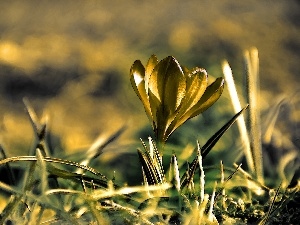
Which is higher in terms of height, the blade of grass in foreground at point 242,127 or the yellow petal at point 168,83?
the yellow petal at point 168,83

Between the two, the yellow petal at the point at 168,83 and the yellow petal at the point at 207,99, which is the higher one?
the yellow petal at the point at 168,83

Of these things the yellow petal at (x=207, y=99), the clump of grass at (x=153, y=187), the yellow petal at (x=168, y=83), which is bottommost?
the clump of grass at (x=153, y=187)

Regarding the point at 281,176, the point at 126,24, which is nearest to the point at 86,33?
the point at 126,24

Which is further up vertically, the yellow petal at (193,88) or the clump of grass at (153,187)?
the yellow petal at (193,88)

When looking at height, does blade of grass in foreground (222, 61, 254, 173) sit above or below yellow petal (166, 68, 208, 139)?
below

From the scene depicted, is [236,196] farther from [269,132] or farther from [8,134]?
[8,134]

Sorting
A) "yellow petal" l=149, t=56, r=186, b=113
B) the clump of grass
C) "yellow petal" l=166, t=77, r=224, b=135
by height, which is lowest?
the clump of grass

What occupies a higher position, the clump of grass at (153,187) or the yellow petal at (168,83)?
the yellow petal at (168,83)

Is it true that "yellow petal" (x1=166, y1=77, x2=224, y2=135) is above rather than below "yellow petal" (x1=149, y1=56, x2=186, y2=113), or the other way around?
below
